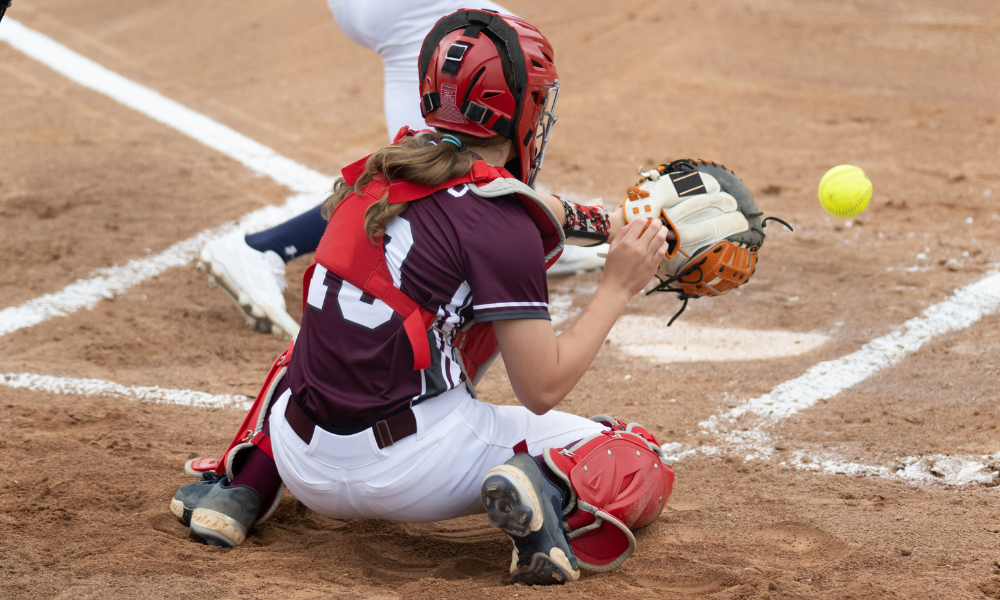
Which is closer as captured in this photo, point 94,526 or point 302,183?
point 94,526

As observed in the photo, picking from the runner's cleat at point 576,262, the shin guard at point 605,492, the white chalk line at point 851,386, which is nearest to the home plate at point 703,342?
the white chalk line at point 851,386

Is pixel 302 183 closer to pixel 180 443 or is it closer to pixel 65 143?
pixel 65 143

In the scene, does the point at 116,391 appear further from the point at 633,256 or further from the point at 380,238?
the point at 633,256

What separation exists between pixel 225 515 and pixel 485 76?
1282 mm

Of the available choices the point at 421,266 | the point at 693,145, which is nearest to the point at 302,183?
the point at 693,145

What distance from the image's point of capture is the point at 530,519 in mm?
2074

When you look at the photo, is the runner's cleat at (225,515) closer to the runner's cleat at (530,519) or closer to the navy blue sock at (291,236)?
the runner's cleat at (530,519)

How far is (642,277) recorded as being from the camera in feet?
7.33

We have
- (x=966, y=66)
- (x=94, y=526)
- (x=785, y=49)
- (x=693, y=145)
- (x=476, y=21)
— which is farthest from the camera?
(x=785, y=49)

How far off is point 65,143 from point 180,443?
419cm

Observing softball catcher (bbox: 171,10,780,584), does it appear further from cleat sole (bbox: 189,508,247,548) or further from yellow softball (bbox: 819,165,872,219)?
yellow softball (bbox: 819,165,872,219)

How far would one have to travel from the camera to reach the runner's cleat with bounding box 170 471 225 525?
8.21ft

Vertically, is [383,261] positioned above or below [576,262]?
above

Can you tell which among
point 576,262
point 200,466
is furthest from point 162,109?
point 200,466
